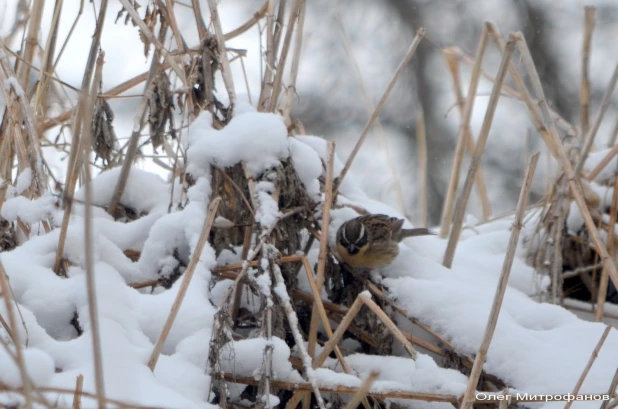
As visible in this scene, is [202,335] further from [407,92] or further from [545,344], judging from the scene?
[407,92]

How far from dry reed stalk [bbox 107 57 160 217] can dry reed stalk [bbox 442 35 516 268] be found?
1361 mm

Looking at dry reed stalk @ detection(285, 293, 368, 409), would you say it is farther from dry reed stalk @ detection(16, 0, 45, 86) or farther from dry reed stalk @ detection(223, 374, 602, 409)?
dry reed stalk @ detection(16, 0, 45, 86)

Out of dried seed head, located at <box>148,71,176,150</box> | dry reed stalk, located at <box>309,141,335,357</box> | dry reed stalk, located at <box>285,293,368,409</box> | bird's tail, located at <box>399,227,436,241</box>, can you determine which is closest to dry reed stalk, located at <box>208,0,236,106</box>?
dried seed head, located at <box>148,71,176,150</box>

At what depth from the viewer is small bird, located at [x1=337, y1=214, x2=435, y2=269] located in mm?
2799

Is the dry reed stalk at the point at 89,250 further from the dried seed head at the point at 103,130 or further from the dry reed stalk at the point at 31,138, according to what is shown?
the dried seed head at the point at 103,130

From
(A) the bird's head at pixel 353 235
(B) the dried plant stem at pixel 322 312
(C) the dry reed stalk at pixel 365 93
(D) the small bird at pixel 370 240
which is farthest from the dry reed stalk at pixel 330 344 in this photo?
(C) the dry reed stalk at pixel 365 93

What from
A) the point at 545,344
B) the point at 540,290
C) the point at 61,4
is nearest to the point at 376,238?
the point at 540,290

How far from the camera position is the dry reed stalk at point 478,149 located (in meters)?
2.75

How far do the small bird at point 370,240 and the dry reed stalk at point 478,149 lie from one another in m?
0.27

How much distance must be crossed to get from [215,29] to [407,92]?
939 centimetres

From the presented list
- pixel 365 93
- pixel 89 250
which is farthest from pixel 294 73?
pixel 89 250

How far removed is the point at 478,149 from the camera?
294cm

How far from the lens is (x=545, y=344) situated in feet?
7.89

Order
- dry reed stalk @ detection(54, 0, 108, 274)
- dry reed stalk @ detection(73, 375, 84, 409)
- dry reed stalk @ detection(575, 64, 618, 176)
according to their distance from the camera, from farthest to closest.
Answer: dry reed stalk @ detection(575, 64, 618, 176)
dry reed stalk @ detection(54, 0, 108, 274)
dry reed stalk @ detection(73, 375, 84, 409)
